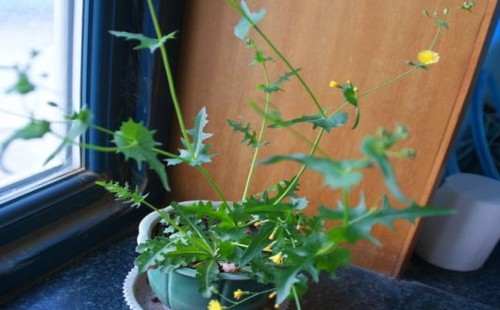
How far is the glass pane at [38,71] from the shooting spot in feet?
1.78

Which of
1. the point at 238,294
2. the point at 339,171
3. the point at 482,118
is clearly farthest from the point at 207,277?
the point at 482,118

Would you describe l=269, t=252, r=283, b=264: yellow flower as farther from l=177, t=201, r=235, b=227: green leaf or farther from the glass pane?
the glass pane

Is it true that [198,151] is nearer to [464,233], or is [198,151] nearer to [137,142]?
[137,142]

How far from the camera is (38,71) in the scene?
58cm

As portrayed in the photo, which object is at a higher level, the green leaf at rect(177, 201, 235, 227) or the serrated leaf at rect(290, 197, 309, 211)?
the serrated leaf at rect(290, 197, 309, 211)

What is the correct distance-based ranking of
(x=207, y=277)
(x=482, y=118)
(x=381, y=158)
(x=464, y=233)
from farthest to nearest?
(x=482, y=118) < (x=464, y=233) < (x=207, y=277) < (x=381, y=158)

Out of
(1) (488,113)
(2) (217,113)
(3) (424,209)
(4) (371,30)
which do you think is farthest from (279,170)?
(1) (488,113)

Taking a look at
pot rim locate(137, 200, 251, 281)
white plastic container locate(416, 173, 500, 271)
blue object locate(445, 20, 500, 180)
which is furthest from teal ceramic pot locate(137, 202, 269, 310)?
blue object locate(445, 20, 500, 180)

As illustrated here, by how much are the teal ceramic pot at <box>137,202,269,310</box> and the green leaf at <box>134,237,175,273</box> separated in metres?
0.02

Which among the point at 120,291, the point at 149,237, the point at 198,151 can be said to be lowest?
the point at 120,291

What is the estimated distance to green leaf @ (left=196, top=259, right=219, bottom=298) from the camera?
1.46ft

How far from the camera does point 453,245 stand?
2.62 feet

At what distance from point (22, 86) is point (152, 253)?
→ 222 mm

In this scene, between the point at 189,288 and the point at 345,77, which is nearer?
the point at 189,288
